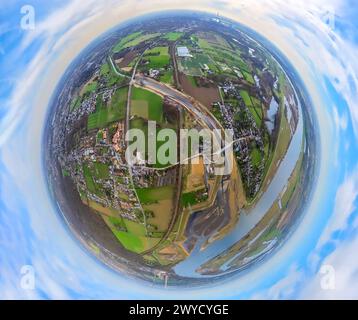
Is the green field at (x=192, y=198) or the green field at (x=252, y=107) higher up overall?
the green field at (x=252, y=107)

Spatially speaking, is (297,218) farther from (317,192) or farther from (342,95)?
(342,95)

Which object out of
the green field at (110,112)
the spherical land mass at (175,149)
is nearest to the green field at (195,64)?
the spherical land mass at (175,149)

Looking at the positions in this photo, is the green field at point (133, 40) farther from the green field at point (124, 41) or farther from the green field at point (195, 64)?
the green field at point (195, 64)

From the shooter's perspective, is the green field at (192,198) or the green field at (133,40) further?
the green field at (133,40)

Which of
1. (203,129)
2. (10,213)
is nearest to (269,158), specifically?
(203,129)

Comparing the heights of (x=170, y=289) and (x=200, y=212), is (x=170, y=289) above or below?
below

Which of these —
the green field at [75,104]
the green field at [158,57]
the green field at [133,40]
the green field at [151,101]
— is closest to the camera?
the green field at [151,101]

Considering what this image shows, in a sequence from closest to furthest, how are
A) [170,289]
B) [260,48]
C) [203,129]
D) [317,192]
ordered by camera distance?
[203,129], [260,48], [170,289], [317,192]
